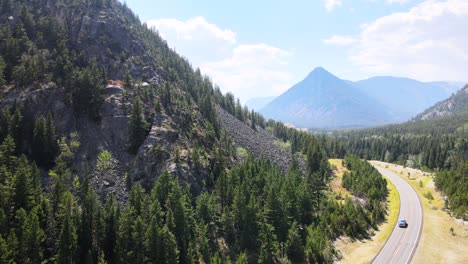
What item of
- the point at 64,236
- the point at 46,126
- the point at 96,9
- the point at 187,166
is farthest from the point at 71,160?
the point at 96,9

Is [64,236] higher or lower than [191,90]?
lower

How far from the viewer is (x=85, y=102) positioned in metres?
112

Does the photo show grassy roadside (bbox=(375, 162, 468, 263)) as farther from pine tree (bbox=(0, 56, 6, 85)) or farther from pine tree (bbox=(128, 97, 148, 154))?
pine tree (bbox=(0, 56, 6, 85))

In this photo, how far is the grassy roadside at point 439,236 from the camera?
250 ft

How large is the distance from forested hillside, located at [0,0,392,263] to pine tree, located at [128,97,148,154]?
1.04 ft

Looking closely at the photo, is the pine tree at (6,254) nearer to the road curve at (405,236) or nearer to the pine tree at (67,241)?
the pine tree at (67,241)

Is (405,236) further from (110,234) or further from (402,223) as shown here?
(110,234)

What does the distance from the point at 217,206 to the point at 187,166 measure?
1621 cm

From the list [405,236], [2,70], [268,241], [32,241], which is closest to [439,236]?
[405,236]

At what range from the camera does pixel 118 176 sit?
95.6m

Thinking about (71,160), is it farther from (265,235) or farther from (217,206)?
(265,235)

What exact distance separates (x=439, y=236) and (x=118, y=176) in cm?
8559

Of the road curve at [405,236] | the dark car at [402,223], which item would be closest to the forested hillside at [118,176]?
the dark car at [402,223]

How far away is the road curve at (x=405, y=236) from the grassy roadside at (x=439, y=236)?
4.70ft
